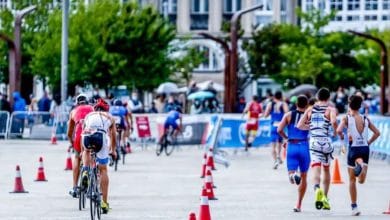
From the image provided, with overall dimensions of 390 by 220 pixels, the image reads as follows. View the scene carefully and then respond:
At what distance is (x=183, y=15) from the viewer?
377 feet

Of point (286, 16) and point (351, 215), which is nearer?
point (351, 215)

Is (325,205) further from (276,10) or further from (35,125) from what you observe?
(276,10)

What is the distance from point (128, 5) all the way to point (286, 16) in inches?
995

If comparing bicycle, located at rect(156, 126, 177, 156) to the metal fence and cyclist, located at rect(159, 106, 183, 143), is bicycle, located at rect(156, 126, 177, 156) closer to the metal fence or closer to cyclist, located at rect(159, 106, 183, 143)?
cyclist, located at rect(159, 106, 183, 143)

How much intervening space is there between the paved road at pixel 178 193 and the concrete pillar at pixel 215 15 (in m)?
72.7

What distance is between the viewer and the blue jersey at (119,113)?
129 ft

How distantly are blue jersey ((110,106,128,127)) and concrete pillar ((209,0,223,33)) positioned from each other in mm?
73215

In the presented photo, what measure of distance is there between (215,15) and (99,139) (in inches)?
3700

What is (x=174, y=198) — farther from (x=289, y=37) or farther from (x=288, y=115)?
(x=289, y=37)

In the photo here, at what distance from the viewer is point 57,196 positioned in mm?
26156

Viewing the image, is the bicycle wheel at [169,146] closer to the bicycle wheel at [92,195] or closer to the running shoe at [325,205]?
the running shoe at [325,205]

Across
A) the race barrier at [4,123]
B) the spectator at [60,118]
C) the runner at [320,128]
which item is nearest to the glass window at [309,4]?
the spectator at [60,118]

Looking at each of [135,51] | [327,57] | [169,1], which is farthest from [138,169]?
[169,1]

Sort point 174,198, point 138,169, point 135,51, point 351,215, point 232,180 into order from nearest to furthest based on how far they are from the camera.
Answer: point 351,215 → point 174,198 → point 232,180 → point 138,169 → point 135,51
